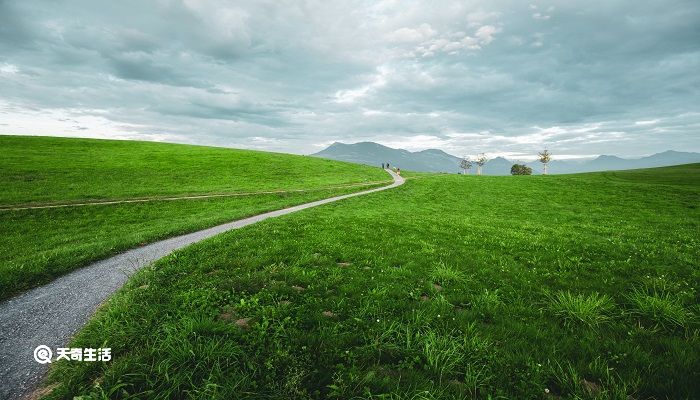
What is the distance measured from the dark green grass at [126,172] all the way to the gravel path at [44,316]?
3087cm

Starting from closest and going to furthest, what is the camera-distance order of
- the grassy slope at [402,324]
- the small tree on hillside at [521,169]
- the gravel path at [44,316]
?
the grassy slope at [402,324], the gravel path at [44,316], the small tree on hillside at [521,169]

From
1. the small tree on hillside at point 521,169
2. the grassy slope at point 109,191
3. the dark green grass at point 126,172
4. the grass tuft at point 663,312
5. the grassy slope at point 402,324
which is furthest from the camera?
the small tree on hillside at point 521,169

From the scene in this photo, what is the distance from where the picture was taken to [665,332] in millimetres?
6188

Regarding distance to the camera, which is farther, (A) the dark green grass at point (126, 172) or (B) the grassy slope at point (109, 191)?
(A) the dark green grass at point (126, 172)

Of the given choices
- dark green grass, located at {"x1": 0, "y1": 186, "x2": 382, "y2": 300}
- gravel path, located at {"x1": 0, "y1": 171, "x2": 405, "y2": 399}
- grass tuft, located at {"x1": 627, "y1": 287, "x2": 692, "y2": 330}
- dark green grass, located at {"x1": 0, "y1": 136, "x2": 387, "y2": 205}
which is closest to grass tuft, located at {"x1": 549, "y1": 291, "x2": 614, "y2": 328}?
grass tuft, located at {"x1": 627, "y1": 287, "x2": 692, "y2": 330}

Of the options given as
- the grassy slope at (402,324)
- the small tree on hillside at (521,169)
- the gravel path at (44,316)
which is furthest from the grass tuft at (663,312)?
the small tree on hillside at (521,169)

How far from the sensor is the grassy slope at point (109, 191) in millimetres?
15203

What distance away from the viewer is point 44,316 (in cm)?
788

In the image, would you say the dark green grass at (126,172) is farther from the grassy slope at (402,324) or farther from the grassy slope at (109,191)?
the grassy slope at (402,324)

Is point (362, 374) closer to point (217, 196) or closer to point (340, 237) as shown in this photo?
point (340, 237)

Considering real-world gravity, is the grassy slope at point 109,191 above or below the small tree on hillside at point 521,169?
below

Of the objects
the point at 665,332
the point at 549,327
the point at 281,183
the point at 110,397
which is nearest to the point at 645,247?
the point at 665,332

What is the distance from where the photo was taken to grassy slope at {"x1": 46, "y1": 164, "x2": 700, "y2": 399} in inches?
189

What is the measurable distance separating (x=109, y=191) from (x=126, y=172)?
16840 millimetres
